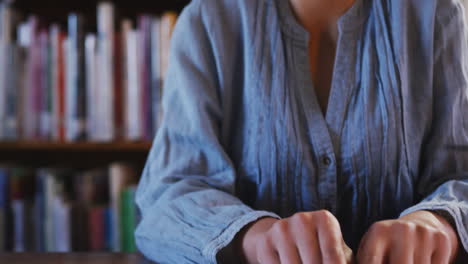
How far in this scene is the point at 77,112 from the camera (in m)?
1.31

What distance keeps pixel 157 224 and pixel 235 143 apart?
0.18 meters

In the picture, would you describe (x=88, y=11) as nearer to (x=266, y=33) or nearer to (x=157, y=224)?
(x=266, y=33)

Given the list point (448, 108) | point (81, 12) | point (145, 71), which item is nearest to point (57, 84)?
point (145, 71)

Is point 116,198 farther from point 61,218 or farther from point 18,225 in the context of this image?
point 18,225

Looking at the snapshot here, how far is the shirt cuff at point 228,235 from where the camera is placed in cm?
47

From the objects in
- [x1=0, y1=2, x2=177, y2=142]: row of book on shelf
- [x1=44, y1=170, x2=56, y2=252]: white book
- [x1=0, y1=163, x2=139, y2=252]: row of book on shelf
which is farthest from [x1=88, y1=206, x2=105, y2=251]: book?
[x1=0, y1=2, x2=177, y2=142]: row of book on shelf

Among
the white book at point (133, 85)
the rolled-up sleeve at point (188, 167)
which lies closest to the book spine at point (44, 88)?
the white book at point (133, 85)

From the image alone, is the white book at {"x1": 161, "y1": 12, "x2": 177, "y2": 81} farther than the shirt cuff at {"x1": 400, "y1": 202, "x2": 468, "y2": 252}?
Yes

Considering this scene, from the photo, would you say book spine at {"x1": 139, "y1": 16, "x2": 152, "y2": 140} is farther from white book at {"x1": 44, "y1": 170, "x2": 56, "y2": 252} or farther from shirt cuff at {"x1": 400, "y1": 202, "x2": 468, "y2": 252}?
shirt cuff at {"x1": 400, "y1": 202, "x2": 468, "y2": 252}

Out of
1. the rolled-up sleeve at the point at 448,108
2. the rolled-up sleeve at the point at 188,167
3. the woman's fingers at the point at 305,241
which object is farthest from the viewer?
the rolled-up sleeve at the point at 448,108

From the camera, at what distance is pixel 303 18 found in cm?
68

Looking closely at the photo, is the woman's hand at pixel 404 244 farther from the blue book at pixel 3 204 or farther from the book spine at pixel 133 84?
the blue book at pixel 3 204

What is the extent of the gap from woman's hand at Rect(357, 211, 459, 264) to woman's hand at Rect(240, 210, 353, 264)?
2 centimetres

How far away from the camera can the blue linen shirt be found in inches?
25.1
